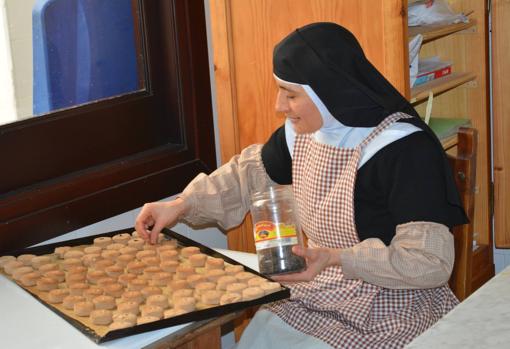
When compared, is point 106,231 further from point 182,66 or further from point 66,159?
point 182,66

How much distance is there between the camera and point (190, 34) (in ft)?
8.21

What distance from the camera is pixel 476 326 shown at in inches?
35.6

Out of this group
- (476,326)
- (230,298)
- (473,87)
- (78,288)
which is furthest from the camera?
(473,87)

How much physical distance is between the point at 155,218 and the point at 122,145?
1.53 ft

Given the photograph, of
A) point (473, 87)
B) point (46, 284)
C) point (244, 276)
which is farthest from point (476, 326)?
point (473, 87)

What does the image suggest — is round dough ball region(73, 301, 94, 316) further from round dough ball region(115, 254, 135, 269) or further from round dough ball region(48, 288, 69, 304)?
round dough ball region(115, 254, 135, 269)

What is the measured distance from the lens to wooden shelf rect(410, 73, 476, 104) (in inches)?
95.7

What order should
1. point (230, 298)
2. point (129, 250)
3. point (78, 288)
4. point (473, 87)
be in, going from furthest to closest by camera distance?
point (473, 87)
point (129, 250)
point (78, 288)
point (230, 298)

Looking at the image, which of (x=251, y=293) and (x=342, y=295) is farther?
(x=342, y=295)

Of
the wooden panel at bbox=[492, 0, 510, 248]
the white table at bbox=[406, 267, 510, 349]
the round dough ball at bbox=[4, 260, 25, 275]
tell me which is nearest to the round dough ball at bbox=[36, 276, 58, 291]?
the round dough ball at bbox=[4, 260, 25, 275]

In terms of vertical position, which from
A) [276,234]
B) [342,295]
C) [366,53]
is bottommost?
[342,295]

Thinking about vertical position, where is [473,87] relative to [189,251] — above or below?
above

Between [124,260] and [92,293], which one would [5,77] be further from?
[92,293]

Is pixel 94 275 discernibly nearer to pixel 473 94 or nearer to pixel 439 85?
pixel 439 85
